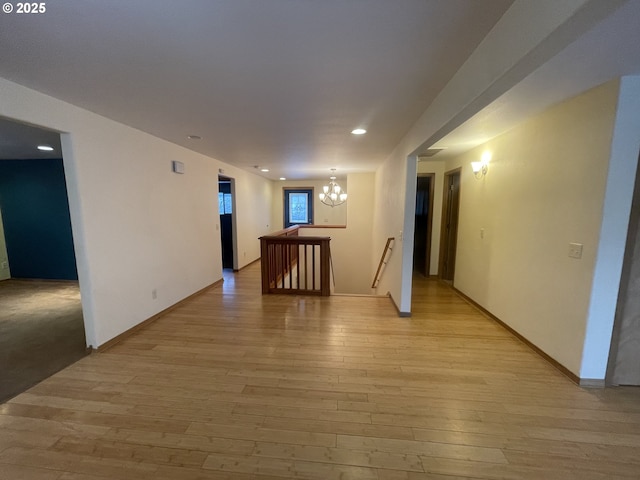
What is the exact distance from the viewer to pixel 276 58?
61.2 inches

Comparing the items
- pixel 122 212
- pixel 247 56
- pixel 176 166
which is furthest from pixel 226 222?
pixel 247 56

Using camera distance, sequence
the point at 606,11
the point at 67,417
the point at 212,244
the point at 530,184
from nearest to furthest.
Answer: the point at 606,11, the point at 67,417, the point at 530,184, the point at 212,244

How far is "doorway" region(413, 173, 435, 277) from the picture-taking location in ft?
17.3

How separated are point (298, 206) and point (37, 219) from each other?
20.9 feet

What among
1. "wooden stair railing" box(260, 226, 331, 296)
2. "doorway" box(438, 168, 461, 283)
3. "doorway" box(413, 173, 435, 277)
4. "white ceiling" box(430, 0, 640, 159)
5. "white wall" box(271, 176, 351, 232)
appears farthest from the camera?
"white wall" box(271, 176, 351, 232)

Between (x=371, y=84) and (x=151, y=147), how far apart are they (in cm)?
292

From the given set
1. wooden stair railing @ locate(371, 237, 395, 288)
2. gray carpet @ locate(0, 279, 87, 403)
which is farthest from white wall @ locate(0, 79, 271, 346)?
wooden stair railing @ locate(371, 237, 395, 288)

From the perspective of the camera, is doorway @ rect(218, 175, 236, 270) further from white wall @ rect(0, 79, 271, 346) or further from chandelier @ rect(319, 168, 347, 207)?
chandelier @ rect(319, 168, 347, 207)

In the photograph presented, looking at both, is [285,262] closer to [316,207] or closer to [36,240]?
[316,207]

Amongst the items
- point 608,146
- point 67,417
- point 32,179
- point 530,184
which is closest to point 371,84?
point 608,146

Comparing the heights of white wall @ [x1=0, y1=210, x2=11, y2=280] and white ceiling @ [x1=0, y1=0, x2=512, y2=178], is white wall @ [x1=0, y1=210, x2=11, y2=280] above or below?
below

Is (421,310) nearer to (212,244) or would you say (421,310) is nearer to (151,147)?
(212,244)

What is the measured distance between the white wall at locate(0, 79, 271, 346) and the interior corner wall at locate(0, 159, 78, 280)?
9.83ft

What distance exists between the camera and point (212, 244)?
4.84 m
